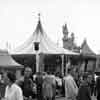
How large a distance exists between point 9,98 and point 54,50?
17.6 m

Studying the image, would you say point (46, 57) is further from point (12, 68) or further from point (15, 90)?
point (15, 90)

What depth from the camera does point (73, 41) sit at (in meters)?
68.7

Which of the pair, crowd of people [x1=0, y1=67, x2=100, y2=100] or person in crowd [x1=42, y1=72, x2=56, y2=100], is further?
person in crowd [x1=42, y1=72, x2=56, y2=100]

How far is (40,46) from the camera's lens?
2412 cm

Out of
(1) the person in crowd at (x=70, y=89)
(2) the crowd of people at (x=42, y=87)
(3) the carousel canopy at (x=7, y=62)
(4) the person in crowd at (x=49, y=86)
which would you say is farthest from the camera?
(3) the carousel canopy at (x=7, y=62)

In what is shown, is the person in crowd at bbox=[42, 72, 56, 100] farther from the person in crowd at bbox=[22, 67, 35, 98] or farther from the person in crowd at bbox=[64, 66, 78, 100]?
the person in crowd at bbox=[22, 67, 35, 98]

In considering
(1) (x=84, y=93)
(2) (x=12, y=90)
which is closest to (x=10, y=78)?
(2) (x=12, y=90)

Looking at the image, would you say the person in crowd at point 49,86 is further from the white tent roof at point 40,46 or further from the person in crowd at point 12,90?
the white tent roof at point 40,46

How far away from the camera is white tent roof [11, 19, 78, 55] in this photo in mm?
23344

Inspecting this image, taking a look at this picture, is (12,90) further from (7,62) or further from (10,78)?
(7,62)

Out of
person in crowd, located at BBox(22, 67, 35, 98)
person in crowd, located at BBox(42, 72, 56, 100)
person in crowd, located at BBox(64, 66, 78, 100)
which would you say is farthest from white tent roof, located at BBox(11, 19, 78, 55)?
person in crowd, located at BBox(22, 67, 35, 98)

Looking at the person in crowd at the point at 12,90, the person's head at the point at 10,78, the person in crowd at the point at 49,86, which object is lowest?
the person in crowd at the point at 49,86

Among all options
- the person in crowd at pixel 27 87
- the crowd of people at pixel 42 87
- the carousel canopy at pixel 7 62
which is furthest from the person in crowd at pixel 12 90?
the carousel canopy at pixel 7 62

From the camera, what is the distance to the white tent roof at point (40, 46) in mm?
23344
